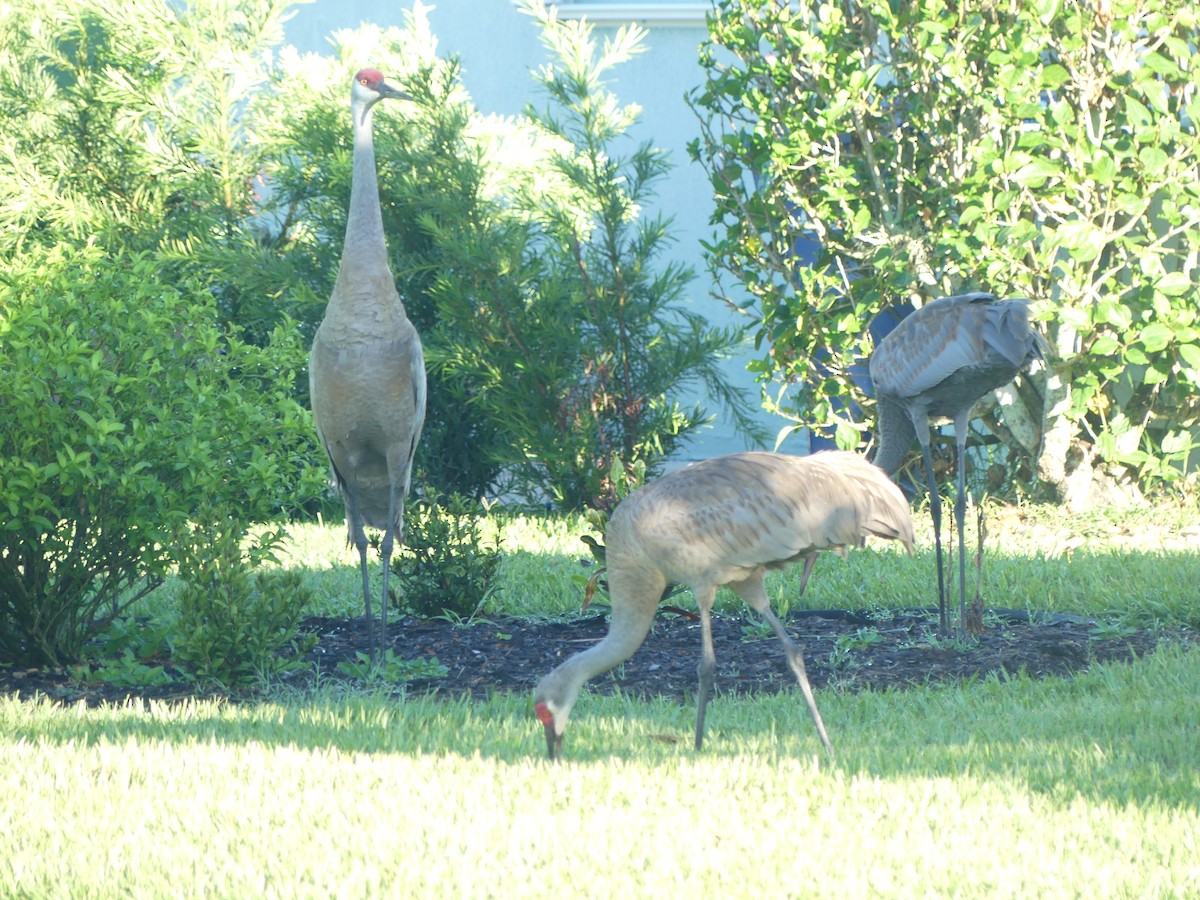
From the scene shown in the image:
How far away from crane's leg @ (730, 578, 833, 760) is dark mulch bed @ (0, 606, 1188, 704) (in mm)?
905

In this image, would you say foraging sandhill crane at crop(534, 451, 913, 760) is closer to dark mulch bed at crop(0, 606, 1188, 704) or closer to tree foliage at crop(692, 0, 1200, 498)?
dark mulch bed at crop(0, 606, 1188, 704)

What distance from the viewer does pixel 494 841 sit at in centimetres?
352

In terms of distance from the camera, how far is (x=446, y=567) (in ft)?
22.2

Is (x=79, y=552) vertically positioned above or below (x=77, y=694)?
above

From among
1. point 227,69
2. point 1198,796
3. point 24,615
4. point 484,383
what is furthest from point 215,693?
point 227,69

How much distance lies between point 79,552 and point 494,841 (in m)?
2.87

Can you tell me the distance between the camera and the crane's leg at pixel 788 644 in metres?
4.34

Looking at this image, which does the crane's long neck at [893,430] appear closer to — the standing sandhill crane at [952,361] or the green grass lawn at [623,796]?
the standing sandhill crane at [952,361]

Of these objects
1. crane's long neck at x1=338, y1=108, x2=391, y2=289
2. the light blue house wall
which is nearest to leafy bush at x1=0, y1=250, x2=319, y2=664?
crane's long neck at x1=338, y1=108, x2=391, y2=289

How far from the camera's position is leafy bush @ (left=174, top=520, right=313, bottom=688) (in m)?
5.45

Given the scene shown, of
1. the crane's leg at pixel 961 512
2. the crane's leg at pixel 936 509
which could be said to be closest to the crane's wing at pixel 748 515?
the crane's leg at pixel 961 512

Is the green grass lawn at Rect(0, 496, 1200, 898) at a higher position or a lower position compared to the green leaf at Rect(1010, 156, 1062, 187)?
lower

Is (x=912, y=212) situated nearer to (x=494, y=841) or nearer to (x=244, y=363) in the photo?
(x=244, y=363)

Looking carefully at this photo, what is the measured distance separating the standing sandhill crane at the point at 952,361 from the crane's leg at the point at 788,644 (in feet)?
4.89
